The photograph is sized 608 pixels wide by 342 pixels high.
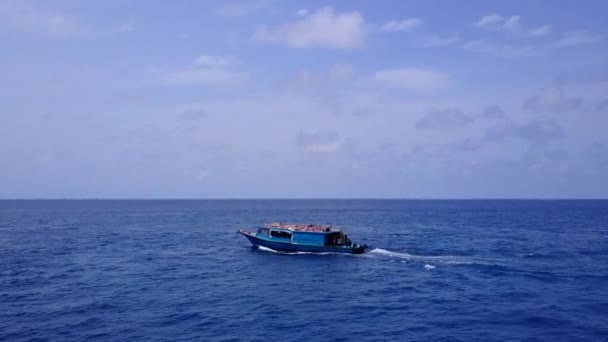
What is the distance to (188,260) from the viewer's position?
2852 inches

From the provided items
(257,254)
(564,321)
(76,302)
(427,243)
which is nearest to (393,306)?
(564,321)

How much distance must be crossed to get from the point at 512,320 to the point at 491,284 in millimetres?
13959

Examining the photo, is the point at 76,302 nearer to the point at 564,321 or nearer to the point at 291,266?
the point at 291,266

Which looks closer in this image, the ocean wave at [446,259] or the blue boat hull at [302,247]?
the ocean wave at [446,259]

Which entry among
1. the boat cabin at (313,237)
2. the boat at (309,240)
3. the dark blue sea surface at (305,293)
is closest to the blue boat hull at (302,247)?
the boat at (309,240)

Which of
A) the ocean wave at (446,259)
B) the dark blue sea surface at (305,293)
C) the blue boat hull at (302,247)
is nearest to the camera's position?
the dark blue sea surface at (305,293)

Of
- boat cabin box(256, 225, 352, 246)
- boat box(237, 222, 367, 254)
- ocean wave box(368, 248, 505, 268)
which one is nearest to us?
ocean wave box(368, 248, 505, 268)

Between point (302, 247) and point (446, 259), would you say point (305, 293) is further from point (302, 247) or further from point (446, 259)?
point (446, 259)

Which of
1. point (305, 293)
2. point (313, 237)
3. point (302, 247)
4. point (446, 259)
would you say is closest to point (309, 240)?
point (313, 237)

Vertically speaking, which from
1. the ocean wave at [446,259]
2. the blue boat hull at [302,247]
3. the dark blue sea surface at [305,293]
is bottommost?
the dark blue sea surface at [305,293]

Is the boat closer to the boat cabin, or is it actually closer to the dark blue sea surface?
the boat cabin

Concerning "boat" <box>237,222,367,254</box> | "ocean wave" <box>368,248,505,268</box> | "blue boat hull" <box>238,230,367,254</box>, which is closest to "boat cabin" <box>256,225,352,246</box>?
"boat" <box>237,222,367,254</box>

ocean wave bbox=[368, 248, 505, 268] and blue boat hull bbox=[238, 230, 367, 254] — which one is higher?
blue boat hull bbox=[238, 230, 367, 254]

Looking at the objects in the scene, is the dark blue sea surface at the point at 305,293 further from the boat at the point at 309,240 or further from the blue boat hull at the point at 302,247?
the boat at the point at 309,240
